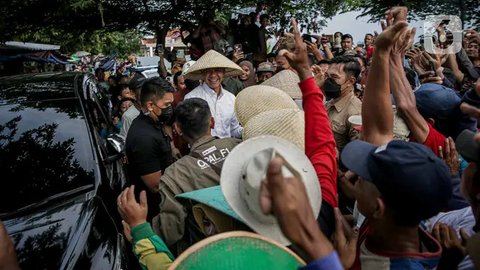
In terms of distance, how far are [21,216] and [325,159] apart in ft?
6.34

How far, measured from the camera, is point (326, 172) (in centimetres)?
200

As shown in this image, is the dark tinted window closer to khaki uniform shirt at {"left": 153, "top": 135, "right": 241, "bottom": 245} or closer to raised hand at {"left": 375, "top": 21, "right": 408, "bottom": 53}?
khaki uniform shirt at {"left": 153, "top": 135, "right": 241, "bottom": 245}

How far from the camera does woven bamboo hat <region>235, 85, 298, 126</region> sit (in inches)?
124

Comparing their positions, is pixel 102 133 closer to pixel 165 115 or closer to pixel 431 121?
pixel 165 115

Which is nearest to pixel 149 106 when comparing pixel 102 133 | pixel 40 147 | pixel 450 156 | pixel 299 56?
pixel 102 133

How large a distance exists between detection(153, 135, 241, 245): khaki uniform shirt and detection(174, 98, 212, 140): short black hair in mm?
86

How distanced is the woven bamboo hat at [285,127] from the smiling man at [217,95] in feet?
7.40

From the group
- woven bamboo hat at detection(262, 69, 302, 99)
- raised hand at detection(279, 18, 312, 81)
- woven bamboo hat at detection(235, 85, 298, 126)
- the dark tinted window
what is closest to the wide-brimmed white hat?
raised hand at detection(279, 18, 312, 81)

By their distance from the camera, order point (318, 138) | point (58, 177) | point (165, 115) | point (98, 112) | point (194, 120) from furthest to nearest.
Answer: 1. point (98, 112)
2. point (165, 115)
3. point (58, 177)
4. point (194, 120)
5. point (318, 138)

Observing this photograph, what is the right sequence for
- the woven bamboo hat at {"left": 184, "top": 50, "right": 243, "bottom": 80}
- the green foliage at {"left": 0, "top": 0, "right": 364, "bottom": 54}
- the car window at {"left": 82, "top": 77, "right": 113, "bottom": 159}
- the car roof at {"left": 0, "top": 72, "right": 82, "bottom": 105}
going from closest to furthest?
the car roof at {"left": 0, "top": 72, "right": 82, "bottom": 105}, the car window at {"left": 82, "top": 77, "right": 113, "bottom": 159}, the woven bamboo hat at {"left": 184, "top": 50, "right": 243, "bottom": 80}, the green foliage at {"left": 0, "top": 0, "right": 364, "bottom": 54}

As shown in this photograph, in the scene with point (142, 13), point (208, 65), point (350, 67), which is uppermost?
point (142, 13)

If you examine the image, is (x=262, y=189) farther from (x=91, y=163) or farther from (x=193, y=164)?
(x=91, y=163)

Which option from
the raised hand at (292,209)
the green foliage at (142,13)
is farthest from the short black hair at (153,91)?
the green foliage at (142,13)

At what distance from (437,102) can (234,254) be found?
2032 millimetres
